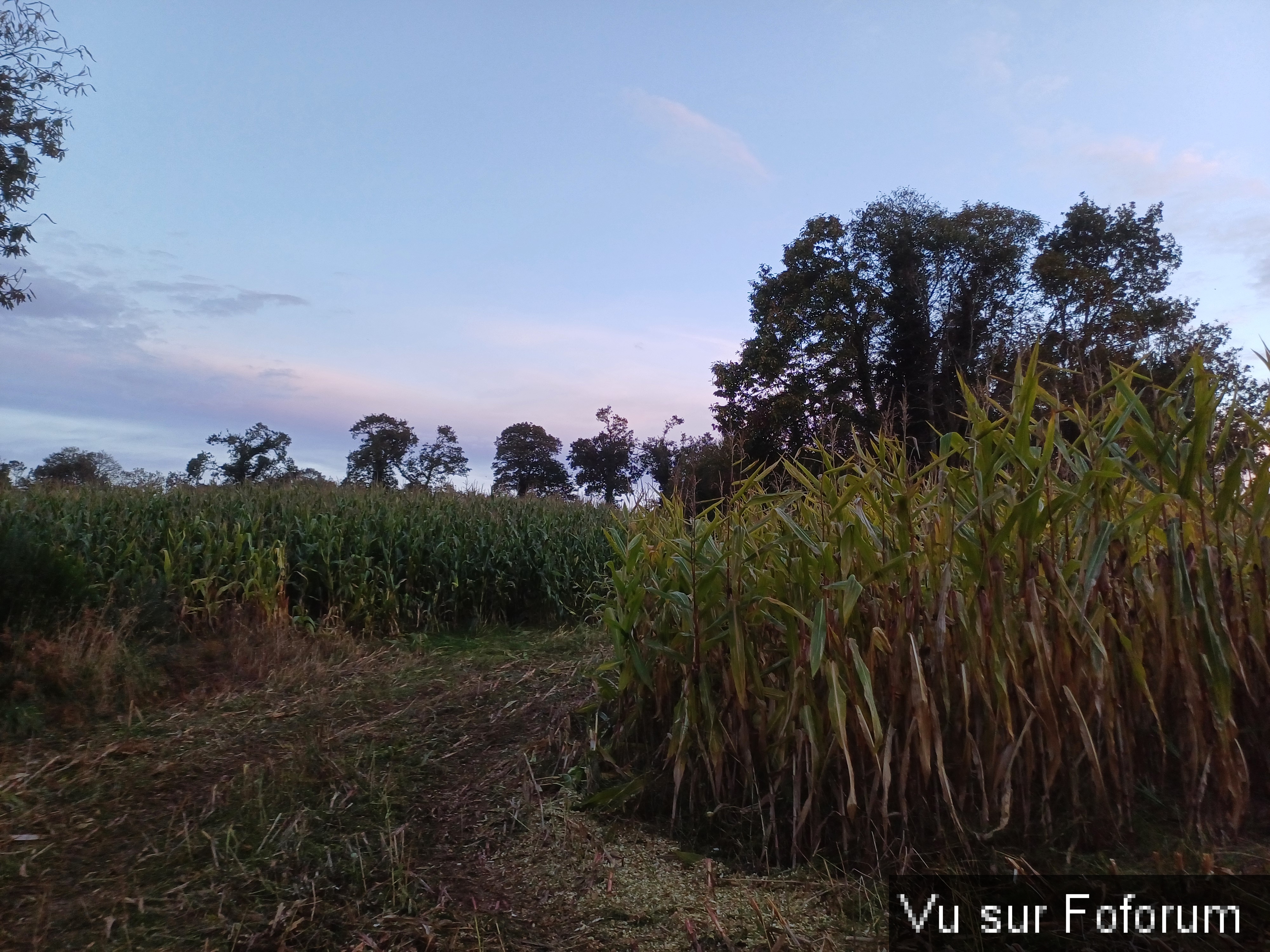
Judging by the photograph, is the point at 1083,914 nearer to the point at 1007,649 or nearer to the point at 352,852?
the point at 1007,649

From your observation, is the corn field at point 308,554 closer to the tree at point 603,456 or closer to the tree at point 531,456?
the tree at point 603,456

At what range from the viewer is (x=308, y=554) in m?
7.23

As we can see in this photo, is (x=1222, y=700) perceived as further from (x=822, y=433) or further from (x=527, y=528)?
(x=527, y=528)

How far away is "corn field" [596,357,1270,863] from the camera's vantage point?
2389mm

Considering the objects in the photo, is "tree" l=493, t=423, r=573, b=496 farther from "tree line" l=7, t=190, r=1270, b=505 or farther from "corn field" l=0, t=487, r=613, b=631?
"corn field" l=0, t=487, r=613, b=631

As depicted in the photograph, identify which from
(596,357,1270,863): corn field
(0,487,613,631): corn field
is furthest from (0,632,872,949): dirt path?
(0,487,613,631): corn field


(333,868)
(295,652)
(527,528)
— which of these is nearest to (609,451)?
(527,528)

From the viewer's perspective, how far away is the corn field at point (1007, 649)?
2389 millimetres

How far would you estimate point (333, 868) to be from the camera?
2600mm

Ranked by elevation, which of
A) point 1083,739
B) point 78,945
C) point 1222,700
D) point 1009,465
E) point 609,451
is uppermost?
point 609,451

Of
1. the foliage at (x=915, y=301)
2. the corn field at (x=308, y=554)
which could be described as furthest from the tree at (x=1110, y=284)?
the corn field at (x=308, y=554)

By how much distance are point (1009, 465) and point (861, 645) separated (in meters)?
0.92

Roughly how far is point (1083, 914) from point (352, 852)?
212 centimetres

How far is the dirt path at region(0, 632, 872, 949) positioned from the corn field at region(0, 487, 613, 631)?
87.0 inches
